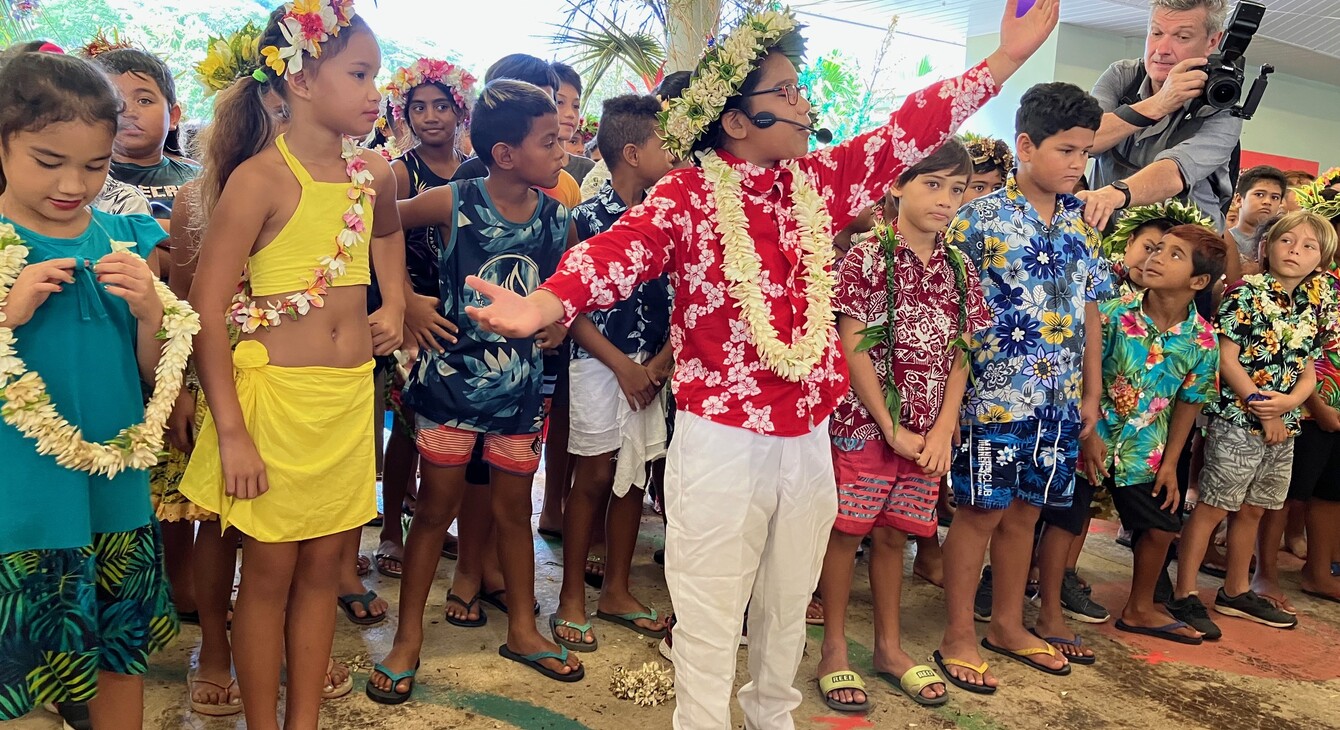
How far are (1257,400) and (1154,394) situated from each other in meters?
0.60

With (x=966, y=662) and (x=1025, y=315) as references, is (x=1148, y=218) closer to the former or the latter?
(x=1025, y=315)

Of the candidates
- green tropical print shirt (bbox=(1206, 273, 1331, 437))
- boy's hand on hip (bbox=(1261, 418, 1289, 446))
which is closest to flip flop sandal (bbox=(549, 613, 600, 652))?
green tropical print shirt (bbox=(1206, 273, 1331, 437))

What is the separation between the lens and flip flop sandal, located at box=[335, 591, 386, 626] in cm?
311

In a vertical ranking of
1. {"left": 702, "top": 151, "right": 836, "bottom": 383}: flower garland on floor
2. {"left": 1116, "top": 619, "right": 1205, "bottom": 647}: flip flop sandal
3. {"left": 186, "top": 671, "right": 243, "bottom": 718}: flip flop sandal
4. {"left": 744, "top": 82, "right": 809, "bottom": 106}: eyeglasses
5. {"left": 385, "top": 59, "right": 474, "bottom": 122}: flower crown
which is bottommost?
{"left": 186, "top": 671, "right": 243, "bottom": 718}: flip flop sandal

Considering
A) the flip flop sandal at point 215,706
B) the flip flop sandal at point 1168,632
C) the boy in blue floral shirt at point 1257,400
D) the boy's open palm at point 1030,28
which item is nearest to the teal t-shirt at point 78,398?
the flip flop sandal at point 215,706

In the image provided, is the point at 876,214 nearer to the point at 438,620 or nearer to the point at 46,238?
the point at 438,620

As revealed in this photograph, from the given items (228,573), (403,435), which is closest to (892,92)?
(403,435)

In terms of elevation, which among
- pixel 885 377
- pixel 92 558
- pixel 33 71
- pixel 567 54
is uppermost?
pixel 567 54

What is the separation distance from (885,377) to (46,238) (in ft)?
7.09

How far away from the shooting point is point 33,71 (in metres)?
1.83

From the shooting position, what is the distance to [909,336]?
9.36 feet

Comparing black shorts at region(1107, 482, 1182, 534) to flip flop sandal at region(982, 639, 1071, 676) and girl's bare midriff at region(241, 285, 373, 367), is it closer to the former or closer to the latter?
flip flop sandal at region(982, 639, 1071, 676)

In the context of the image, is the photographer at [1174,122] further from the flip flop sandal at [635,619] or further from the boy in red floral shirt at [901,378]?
the flip flop sandal at [635,619]

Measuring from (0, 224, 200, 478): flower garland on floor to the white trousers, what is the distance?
3.64ft
